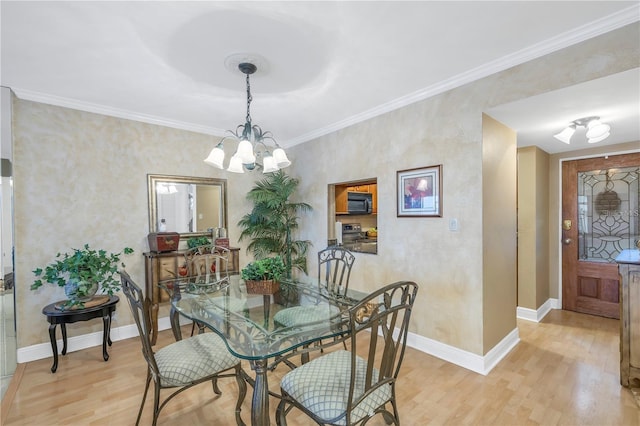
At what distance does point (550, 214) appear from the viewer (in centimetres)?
396

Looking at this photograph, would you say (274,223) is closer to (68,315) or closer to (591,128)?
(68,315)

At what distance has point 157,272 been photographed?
316 cm

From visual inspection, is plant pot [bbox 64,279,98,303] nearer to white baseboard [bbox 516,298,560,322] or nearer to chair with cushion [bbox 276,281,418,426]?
chair with cushion [bbox 276,281,418,426]

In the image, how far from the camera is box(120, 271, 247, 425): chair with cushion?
164 cm

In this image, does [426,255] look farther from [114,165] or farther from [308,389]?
[114,165]

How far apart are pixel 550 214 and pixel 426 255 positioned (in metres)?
2.42

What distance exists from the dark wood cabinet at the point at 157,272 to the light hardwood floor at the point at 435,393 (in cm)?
46

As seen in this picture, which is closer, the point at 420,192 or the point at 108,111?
the point at 420,192

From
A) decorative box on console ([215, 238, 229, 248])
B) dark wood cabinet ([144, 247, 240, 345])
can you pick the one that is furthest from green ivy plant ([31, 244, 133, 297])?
A: decorative box on console ([215, 238, 229, 248])

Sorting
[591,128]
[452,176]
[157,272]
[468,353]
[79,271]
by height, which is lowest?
[468,353]

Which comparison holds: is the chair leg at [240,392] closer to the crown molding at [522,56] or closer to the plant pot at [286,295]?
the plant pot at [286,295]

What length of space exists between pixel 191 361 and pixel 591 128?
3.64 meters

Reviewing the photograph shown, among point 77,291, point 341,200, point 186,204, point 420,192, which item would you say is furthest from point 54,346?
point 420,192

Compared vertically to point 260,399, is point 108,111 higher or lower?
higher
